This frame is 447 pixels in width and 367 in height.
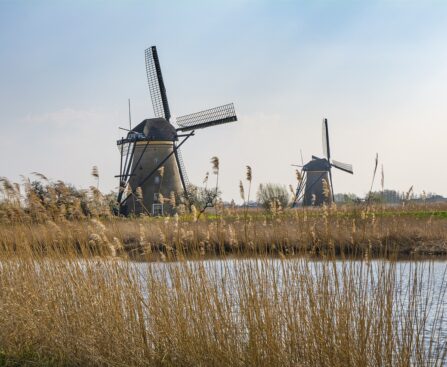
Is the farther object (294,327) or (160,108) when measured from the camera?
(160,108)

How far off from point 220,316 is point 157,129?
2345cm

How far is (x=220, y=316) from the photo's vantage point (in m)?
4.54

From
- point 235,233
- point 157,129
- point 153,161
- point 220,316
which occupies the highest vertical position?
point 157,129

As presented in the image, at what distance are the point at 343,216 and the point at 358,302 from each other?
107 centimetres

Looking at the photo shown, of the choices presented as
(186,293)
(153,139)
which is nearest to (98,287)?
(186,293)

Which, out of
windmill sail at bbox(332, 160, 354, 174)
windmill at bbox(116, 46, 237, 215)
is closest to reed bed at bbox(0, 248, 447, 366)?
windmill at bbox(116, 46, 237, 215)

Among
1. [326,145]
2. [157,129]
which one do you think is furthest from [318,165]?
[157,129]

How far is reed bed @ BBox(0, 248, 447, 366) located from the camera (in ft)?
13.7

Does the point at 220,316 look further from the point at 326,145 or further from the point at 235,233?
the point at 326,145

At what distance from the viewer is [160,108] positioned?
29.5 metres

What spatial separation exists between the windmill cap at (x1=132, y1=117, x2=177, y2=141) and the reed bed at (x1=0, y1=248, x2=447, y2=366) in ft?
71.0

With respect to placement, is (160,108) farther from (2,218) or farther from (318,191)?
(2,218)

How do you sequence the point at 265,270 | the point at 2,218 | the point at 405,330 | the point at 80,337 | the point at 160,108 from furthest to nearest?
1. the point at 160,108
2. the point at 2,218
3. the point at 80,337
4. the point at 265,270
5. the point at 405,330

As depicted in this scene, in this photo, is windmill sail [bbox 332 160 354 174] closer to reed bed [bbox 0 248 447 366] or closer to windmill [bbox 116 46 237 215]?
windmill [bbox 116 46 237 215]
